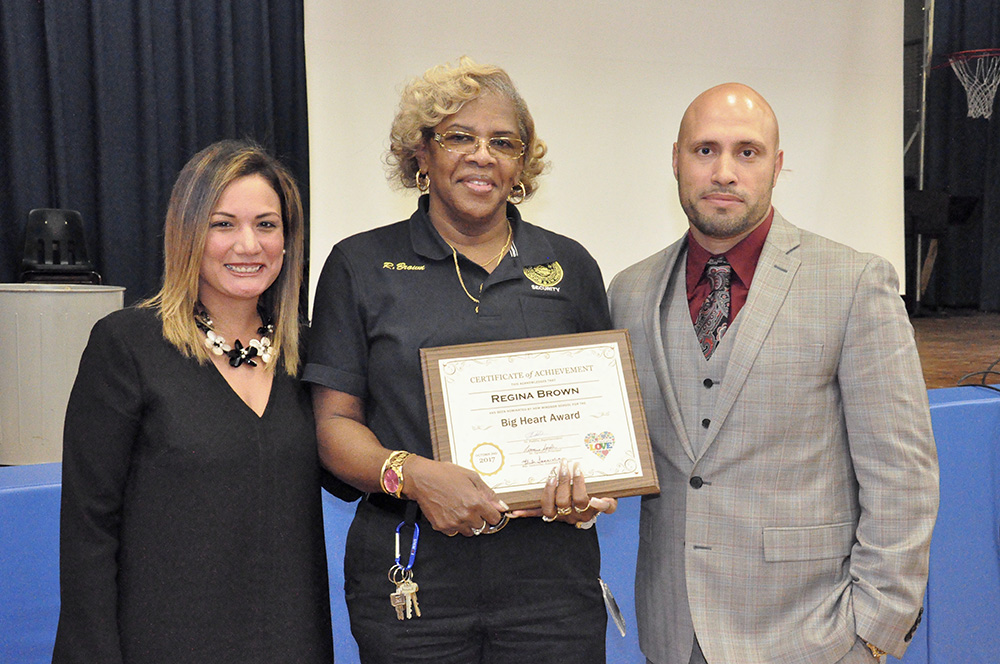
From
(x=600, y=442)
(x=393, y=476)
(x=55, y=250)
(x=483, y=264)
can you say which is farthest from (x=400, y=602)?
(x=55, y=250)

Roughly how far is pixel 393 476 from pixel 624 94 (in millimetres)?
6347

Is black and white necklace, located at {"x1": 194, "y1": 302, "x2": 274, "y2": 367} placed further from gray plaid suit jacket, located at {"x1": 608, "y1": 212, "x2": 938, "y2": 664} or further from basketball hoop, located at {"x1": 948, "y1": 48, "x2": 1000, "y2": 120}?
basketball hoop, located at {"x1": 948, "y1": 48, "x2": 1000, "y2": 120}

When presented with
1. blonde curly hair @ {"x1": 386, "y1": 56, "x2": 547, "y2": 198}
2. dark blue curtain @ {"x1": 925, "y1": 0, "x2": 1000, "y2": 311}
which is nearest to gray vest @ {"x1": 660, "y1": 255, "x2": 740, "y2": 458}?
blonde curly hair @ {"x1": 386, "y1": 56, "x2": 547, "y2": 198}

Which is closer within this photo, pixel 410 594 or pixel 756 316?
pixel 410 594

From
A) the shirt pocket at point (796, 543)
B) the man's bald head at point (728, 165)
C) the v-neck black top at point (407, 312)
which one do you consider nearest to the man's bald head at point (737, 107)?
the man's bald head at point (728, 165)

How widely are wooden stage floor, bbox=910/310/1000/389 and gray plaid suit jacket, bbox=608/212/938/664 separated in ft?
8.55

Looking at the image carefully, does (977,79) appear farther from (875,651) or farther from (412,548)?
(412,548)

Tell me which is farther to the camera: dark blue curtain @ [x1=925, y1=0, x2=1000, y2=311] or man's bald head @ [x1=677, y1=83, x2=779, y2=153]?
dark blue curtain @ [x1=925, y1=0, x2=1000, y2=311]

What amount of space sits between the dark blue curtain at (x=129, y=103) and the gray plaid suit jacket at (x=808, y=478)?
4914 millimetres

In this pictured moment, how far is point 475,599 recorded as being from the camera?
1709 mm

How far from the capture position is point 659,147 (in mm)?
7523

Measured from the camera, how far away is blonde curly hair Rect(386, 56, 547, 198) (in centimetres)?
183

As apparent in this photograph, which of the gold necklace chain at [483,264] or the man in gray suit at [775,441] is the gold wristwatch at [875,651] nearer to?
the man in gray suit at [775,441]

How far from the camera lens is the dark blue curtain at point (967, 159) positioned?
958cm
